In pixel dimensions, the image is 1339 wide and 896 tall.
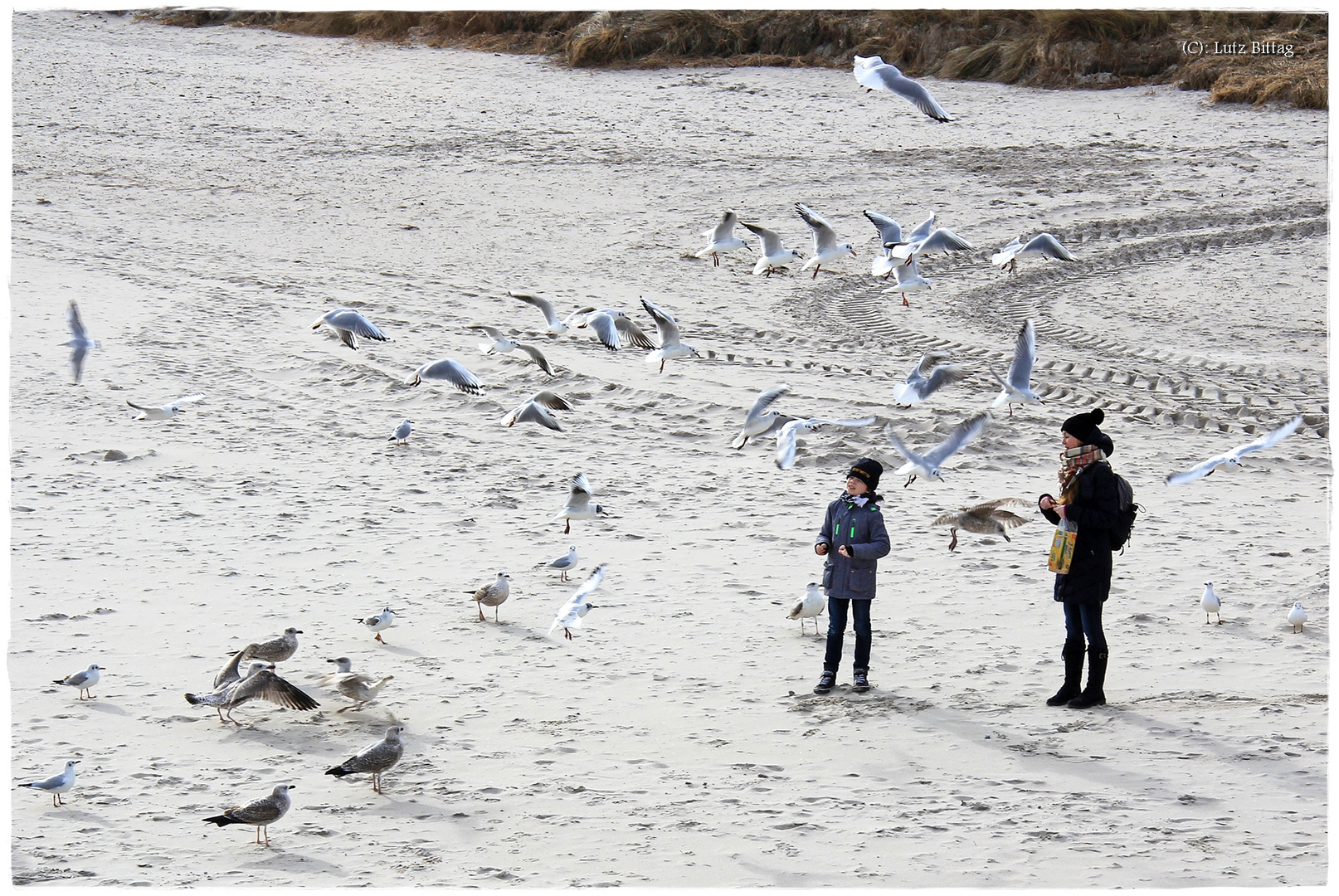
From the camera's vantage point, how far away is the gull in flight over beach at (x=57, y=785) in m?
4.24

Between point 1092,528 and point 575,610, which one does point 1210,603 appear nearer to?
point 1092,528

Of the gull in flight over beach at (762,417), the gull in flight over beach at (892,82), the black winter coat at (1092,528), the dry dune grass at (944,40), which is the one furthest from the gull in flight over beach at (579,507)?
the dry dune grass at (944,40)

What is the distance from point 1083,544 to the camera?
4.84m

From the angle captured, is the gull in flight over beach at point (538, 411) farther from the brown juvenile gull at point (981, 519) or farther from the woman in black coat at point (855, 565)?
the woman in black coat at point (855, 565)

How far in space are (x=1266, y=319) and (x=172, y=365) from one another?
28.2ft

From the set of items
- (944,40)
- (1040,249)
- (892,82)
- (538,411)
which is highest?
(944,40)

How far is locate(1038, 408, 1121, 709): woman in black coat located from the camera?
4.82 meters

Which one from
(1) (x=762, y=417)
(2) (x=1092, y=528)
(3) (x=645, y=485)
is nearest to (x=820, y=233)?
(1) (x=762, y=417)

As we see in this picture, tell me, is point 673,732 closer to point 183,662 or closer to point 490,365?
point 183,662

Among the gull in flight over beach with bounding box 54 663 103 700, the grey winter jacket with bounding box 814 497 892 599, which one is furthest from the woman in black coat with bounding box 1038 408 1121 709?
the gull in flight over beach with bounding box 54 663 103 700

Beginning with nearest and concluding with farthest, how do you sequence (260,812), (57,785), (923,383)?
(260,812) → (57,785) → (923,383)

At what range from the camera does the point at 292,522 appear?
7.18m

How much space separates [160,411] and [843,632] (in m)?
5.17

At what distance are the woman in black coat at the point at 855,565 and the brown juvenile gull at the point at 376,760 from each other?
165 cm
